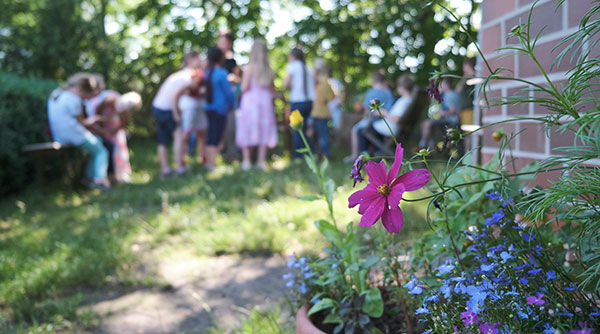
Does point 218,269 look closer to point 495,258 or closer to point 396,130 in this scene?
point 495,258

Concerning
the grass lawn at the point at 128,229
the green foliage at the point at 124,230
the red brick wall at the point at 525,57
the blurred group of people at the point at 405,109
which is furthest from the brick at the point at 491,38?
the blurred group of people at the point at 405,109

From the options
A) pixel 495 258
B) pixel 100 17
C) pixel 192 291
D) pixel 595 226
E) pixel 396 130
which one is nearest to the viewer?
pixel 595 226

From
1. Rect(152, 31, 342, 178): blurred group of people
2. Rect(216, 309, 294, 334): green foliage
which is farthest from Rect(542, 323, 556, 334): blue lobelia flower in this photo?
Rect(152, 31, 342, 178): blurred group of people

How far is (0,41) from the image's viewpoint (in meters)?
11.6

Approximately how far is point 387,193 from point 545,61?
111cm

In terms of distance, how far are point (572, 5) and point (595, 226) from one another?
37.5 inches

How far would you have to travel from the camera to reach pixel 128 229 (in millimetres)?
4500

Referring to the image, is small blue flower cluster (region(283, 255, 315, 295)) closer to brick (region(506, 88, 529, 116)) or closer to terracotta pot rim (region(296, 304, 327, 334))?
terracotta pot rim (region(296, 304, 327, 334))

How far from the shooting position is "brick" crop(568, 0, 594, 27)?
1.71 metres

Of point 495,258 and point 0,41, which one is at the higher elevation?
point 0,41

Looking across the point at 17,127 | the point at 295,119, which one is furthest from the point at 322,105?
the point at 295,119

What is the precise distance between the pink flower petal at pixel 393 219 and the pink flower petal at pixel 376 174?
7cm

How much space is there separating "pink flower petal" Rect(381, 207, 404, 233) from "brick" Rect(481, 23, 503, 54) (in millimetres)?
1440

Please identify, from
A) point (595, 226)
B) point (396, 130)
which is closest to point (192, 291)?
Result: point (595, 226)
